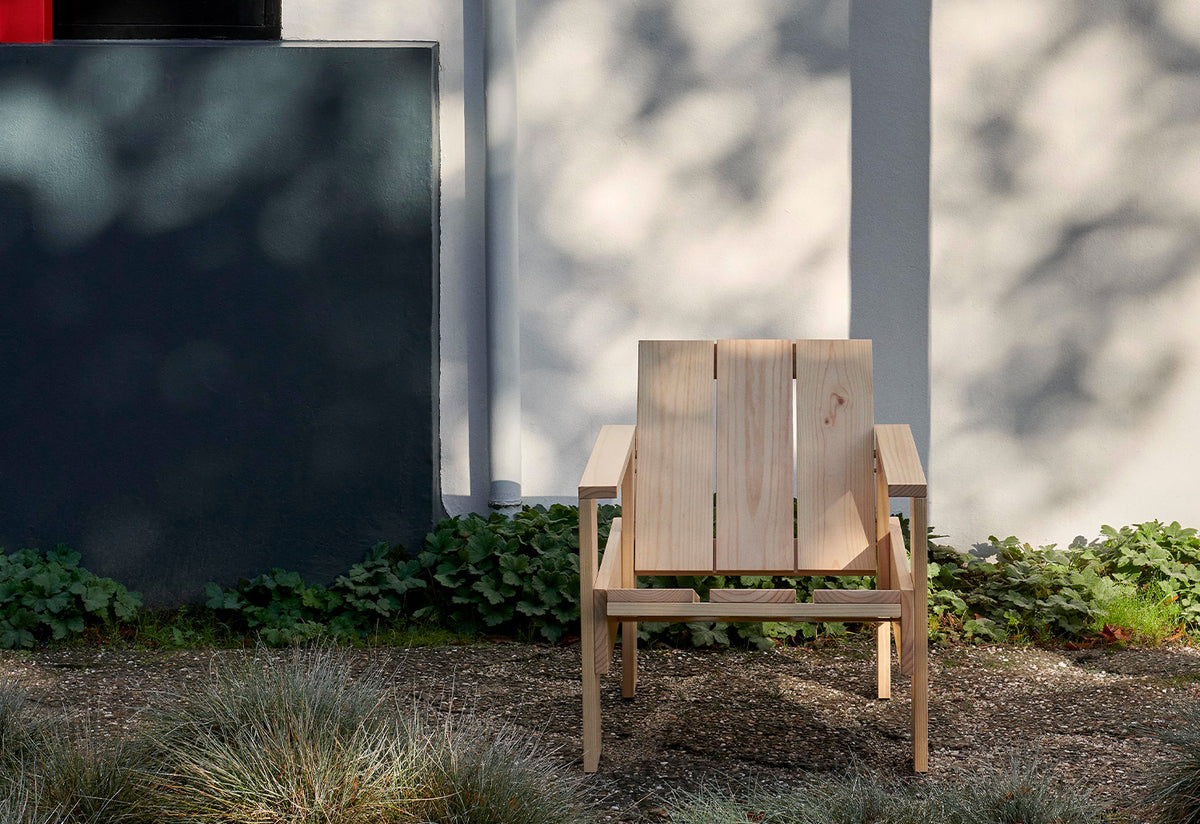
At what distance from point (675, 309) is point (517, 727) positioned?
2063 mm

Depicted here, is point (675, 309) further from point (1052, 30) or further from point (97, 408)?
point (97, 408)

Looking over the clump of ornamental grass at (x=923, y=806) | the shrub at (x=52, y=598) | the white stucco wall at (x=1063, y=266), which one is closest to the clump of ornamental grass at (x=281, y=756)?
the clump of ornamental grass at (x=923, y=806)

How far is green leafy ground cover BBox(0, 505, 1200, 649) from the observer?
3.93 metres

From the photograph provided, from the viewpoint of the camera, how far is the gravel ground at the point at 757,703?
2797 millimetres

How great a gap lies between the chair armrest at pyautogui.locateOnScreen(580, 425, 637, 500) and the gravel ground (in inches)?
25.1

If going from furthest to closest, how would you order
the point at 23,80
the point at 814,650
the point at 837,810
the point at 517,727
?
1. the point at 23,80
2. the point at 814,650
3. the point at 517,727
4. the point at 837,810

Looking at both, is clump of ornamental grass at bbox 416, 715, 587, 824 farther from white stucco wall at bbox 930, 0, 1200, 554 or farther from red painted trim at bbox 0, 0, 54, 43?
red painted trim at bbox 0, 0, 54, 43

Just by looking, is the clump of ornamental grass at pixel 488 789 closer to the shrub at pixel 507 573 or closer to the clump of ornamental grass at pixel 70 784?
the clump of ornamental grass at pixel 70 784

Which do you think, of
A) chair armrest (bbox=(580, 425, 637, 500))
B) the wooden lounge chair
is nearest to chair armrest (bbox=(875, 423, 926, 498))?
the wooden lounge chair

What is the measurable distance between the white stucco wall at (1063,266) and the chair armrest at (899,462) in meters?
1.60

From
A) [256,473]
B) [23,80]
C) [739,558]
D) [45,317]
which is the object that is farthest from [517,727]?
[23,80]

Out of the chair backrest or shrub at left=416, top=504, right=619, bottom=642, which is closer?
the chair backrest

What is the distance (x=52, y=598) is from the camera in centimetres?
404

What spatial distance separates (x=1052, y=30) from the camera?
443cm
